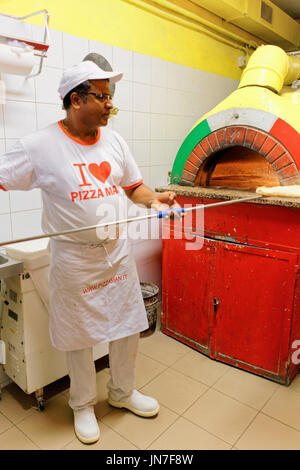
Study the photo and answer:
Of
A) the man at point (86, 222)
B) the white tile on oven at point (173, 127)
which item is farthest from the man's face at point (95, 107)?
the white tile on oven at point (173, 127)

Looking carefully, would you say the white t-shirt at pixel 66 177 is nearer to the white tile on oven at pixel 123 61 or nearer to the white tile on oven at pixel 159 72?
the white tile on oven at pixel 123 61

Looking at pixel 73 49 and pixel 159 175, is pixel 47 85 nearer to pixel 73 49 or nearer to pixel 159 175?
pixel 73 49

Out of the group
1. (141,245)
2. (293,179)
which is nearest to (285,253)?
(293,179)

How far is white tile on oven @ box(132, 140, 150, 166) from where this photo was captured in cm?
286

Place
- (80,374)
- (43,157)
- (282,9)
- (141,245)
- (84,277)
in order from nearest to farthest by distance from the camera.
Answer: (43,157)
(84,277)
(80,374)
(141,245)
(282,9)

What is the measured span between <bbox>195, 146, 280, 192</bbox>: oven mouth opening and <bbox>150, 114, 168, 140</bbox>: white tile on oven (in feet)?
1.95

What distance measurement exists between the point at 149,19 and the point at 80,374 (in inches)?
98.9

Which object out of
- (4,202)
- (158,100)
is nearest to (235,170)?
(158,100)

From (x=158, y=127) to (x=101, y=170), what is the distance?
1481 mm

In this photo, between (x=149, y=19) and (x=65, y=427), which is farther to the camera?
(x=149, y=19)

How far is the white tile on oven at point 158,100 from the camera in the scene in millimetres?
2914

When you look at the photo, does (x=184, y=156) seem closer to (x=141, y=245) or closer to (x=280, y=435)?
(x=141, y=245)

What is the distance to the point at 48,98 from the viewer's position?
2199 mm

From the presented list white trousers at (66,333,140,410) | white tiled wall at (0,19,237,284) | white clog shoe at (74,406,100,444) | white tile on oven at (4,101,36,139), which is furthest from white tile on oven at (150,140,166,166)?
white clog shoe at (74,406,100,444)
